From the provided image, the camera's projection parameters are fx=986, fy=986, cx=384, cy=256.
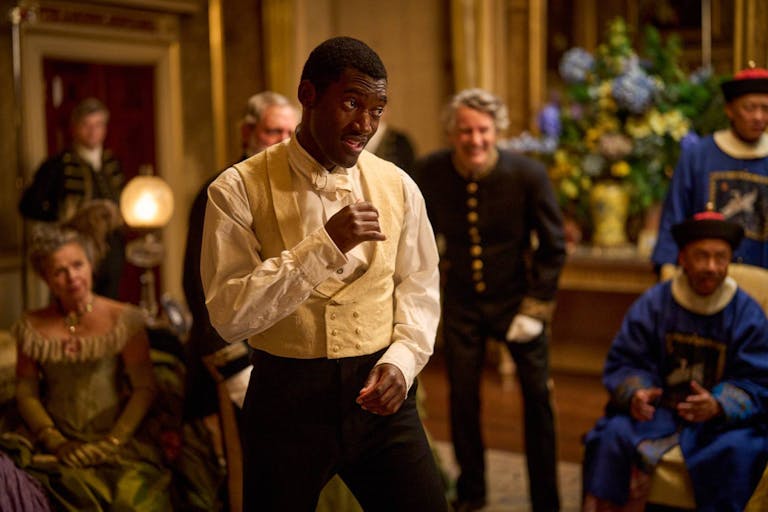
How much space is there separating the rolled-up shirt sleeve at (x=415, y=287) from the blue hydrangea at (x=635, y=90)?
3.36 m

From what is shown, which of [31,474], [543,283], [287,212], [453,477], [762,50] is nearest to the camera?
[287,212]

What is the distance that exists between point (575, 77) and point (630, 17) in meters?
0.65

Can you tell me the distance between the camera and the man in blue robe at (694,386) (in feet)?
9.36

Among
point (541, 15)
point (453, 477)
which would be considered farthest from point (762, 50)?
point (453, 477)

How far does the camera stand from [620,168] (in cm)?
526

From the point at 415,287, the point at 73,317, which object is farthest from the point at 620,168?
the point at 415,287

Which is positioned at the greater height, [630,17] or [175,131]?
[630,17]

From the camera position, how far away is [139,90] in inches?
256

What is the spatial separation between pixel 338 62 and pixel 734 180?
2247mm

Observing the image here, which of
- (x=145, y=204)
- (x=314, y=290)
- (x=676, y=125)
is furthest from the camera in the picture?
(x=676, y=125)

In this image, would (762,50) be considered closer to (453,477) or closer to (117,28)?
(453,477)

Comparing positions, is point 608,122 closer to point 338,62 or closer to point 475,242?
point 475,242

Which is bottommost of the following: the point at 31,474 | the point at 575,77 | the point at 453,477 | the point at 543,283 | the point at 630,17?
the point at 453,477

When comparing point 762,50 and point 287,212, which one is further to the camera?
point 762,50
